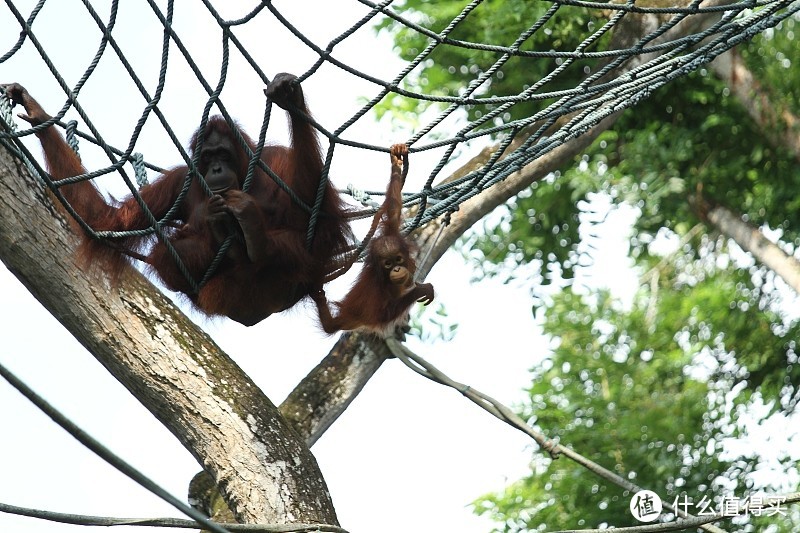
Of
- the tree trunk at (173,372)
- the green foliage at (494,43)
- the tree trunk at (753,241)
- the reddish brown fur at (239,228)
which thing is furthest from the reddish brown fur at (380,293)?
the tree trunk at (753,241)

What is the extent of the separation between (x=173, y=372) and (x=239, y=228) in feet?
1.88

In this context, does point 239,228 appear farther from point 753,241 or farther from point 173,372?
point 753,241

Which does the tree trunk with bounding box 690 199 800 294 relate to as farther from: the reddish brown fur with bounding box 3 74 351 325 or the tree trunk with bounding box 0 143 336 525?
the tree trunk with bounding box 0 143 336 525

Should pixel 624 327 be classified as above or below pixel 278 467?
above

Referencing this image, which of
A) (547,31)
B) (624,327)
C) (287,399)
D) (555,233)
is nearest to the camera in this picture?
(287,399)

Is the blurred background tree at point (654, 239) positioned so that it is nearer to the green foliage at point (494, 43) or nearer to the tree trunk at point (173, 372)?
the green foliage at point (494, 43)

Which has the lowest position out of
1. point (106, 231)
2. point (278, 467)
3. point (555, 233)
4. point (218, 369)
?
point (278, 467)

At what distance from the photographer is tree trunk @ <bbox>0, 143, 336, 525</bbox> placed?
11.5 ft

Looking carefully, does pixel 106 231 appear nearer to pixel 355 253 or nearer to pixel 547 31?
pixel 355 253

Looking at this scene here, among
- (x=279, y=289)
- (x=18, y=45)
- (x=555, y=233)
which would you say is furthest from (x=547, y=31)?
(x=18, y=45)

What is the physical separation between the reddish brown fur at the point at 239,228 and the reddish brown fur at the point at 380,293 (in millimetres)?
131

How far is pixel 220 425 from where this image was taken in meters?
3.61

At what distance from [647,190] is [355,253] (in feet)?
11.6

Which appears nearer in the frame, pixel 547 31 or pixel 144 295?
pixel 144 295
